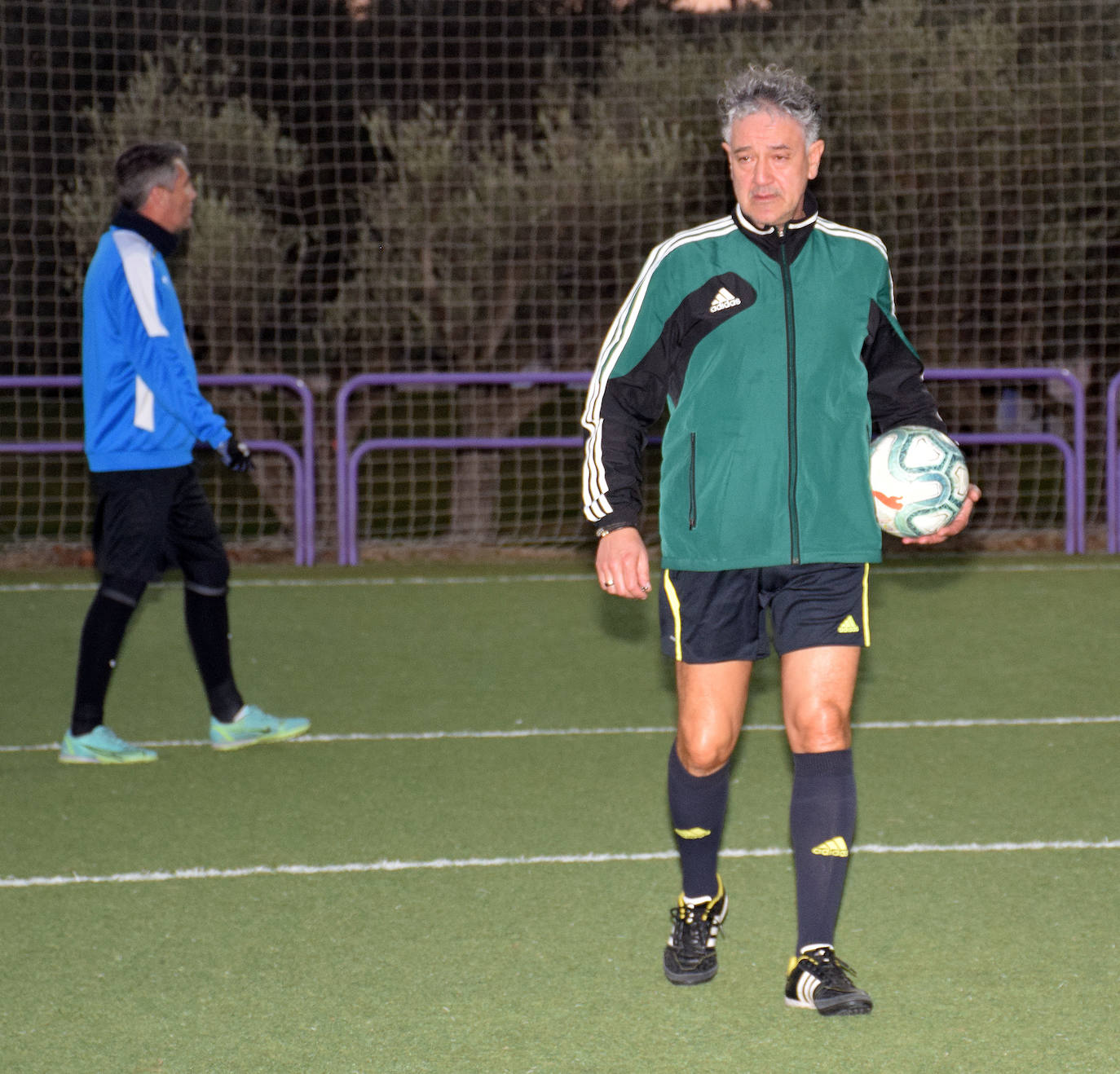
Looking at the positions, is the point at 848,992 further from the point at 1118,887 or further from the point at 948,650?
the point at 948,650

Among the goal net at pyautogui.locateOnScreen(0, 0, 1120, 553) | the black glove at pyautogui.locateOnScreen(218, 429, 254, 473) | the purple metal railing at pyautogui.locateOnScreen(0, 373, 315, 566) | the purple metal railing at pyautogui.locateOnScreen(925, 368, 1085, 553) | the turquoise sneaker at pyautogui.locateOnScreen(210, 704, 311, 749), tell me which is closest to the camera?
the black glove at pyautogui.locateOnScreen(218, 429, 254, 473)

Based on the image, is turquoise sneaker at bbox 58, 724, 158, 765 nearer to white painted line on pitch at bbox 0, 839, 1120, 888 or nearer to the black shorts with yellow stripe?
white painted line on pitch at bbox 0, 839, 1120, 888

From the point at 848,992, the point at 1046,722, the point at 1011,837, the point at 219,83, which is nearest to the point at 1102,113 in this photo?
the point at 219,83

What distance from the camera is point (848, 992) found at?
10.9 feet

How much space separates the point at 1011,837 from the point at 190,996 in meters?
2.28

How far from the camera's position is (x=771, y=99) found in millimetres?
3363

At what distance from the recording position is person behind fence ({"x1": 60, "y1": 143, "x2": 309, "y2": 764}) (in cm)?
543

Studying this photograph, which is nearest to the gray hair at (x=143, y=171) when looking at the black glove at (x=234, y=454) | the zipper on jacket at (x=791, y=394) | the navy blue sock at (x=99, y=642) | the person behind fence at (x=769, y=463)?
the black glove at (x=234, y=454)

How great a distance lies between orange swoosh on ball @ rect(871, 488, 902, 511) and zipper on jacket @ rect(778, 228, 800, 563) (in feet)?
0.73

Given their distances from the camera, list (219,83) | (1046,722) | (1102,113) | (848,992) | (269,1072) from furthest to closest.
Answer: (219,83) → (1102,113) → (1046,722) → (848,992) → (269,1072)

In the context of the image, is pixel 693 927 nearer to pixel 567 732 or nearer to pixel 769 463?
pixel 769 463

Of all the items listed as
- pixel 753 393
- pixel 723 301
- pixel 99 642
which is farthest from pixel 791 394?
pixel 99 642

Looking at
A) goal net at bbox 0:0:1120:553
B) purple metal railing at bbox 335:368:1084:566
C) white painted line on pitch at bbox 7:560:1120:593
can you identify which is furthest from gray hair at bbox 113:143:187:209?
goal net at bbox 0:0:1120:553

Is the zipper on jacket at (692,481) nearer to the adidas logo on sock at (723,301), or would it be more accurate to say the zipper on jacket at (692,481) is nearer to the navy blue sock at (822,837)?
the adidas logo on sock at (723,301)
